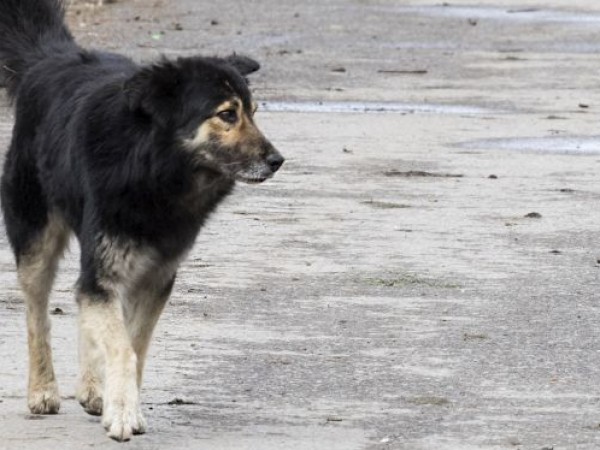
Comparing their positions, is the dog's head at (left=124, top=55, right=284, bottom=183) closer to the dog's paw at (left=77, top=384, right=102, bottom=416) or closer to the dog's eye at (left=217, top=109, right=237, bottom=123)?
the dog's eye at (left=217, top=109, right=237, bottom=123)

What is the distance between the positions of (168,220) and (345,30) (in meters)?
19.0

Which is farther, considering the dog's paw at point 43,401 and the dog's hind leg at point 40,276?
the dog's hind leg at point 40,276

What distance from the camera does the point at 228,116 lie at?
7281 millimetres

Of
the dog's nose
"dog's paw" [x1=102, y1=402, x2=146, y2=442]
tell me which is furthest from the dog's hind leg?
the dog's nose

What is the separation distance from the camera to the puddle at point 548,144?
15.3 m

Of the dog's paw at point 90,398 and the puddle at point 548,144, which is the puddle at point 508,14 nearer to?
the puddle at point 548,144

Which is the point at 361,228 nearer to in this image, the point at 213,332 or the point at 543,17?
the point at 213,332

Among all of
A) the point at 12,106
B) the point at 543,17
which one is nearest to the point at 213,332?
the point at 12,106

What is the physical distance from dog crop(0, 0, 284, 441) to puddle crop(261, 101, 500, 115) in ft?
31.9

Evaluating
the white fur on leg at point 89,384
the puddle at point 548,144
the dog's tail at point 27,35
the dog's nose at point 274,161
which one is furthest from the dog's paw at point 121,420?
the puddle at point 548,144

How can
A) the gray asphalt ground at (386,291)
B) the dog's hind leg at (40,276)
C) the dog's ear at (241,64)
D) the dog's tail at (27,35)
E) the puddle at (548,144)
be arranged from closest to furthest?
the gray asphalt ground at (386,291) → the dog's ear at (241,64) → the dog's hind leg at (40,276) → the dog's tail at (27,35) → the puddle at (548,144)

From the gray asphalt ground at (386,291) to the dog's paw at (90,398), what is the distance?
0.08m

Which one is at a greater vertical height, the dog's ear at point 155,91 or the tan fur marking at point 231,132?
the dog's ear at point 155,91

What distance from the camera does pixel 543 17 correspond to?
2852 cm
